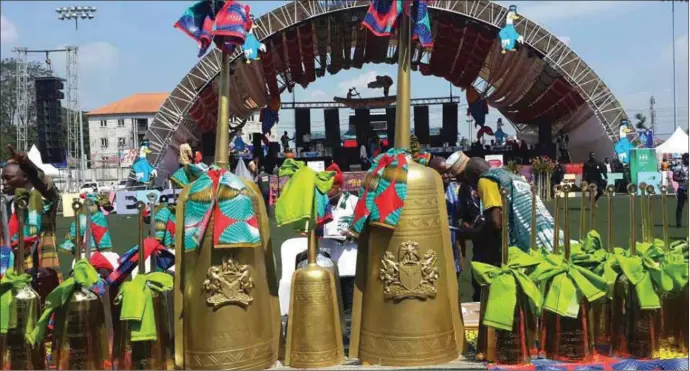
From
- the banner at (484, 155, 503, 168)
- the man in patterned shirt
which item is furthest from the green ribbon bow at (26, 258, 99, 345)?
the man in patterned shirt

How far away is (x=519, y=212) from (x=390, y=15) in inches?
57.2

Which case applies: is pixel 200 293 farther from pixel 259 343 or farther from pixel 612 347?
pixel 612 347

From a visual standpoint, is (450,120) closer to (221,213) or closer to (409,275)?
(409,275)

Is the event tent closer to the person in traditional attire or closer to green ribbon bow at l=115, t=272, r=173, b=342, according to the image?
the person in traditional attire

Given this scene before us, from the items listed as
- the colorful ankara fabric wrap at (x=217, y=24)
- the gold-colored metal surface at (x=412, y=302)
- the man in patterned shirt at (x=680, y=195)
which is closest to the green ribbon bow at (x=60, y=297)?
the colorful ankara fabric wrap at (x=217, y=24)

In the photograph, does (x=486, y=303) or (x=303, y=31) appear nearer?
(x=486, y=303)

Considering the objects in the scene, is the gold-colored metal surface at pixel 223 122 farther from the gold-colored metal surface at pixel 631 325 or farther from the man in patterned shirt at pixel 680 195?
the man in patterned shirt at pixel 680 195

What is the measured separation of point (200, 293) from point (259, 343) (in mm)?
385

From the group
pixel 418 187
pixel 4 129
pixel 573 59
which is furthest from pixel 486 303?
pixel 4 129

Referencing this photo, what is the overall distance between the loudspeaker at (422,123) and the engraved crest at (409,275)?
65.5 feet

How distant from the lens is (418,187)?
331cm

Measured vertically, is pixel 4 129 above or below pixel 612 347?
above

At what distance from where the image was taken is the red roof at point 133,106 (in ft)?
169

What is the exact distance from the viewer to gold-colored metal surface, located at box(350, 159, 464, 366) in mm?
3230
